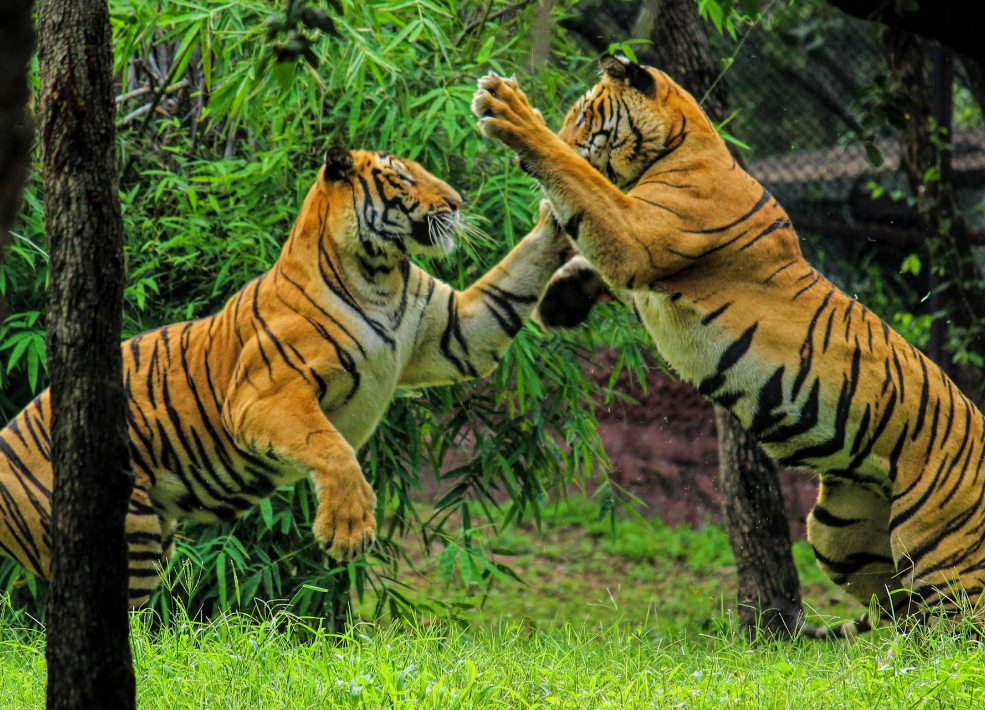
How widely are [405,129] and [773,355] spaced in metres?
2.08

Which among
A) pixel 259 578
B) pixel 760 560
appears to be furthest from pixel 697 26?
pixel 259 578

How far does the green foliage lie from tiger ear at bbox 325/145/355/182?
0.92m

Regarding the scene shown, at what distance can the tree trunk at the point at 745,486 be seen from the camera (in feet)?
17.1

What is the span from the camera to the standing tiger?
307 centimetres

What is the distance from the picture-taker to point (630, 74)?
323cm

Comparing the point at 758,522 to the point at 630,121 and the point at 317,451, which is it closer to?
the point at 630,121

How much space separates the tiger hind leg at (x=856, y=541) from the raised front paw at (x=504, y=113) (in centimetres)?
137


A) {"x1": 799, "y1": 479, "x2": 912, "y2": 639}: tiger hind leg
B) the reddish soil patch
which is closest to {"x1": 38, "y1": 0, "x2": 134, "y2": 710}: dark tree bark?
{"x1": 799, "y1": 479, "x2": 912, "y2": 639}: tiger hind leg

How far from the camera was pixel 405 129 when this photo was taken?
4578 millimetres

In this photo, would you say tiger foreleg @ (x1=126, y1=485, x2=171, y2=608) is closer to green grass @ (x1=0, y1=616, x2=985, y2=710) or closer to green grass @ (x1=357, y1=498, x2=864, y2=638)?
green grass @ (x1=0, y1=616, x2=985, y2=710)

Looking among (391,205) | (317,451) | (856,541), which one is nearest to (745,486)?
(856,541)

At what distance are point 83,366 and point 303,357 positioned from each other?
3.29ft

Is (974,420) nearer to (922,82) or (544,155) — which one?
(544,155)

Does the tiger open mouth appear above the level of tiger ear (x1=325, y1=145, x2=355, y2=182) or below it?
below
